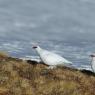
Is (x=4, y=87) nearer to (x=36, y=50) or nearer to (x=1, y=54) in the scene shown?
(x=36, y=50)

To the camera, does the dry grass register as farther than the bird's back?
No

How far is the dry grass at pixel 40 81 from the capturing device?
21.4 metres

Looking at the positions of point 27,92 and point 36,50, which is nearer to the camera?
point 27,92

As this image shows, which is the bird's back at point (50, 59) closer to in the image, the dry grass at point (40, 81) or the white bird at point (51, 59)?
the white bird at point (51, 59)

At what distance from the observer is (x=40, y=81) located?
76.2ft

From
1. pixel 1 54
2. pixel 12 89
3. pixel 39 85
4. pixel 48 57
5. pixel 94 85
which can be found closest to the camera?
pixel 12 89

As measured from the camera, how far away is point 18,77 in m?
23.2

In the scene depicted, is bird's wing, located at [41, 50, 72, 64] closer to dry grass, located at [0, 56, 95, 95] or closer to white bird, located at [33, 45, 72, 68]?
white bird, located at [33, 45, 72, 68]

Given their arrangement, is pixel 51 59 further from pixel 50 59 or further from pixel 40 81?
pixel 40 81

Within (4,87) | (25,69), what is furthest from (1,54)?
(4,87)

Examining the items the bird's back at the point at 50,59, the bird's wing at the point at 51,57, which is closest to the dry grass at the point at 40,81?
the bird's back at the point at 50,59

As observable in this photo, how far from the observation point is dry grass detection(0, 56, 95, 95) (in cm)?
2136

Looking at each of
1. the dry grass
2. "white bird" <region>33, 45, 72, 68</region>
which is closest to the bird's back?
"white bird" <region>33, 45, 72, 68</region>

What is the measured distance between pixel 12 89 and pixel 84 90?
417 cm
